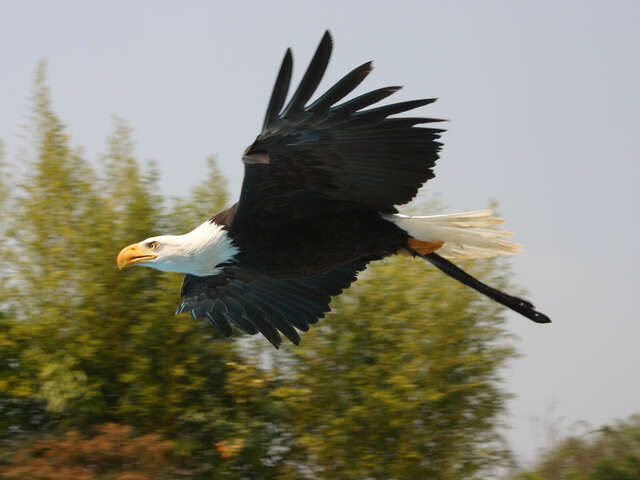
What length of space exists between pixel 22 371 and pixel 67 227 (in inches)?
60.3

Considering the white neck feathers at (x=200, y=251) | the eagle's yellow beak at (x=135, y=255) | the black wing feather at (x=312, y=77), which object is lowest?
the eagle's yellow beak at (x=135, y=255)

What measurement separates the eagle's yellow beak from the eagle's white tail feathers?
5.27ft

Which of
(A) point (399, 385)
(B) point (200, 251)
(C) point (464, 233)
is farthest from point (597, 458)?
(B) point (200, 251)

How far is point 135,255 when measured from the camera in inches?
202

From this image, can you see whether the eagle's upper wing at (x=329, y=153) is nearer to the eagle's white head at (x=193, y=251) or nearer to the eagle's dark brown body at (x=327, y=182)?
the eagle's dark brown body at (x=327, y=182)

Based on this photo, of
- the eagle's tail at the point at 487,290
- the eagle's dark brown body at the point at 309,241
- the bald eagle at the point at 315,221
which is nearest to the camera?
the bald eagle at the point at 315,221

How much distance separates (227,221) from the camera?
4875 millimetres

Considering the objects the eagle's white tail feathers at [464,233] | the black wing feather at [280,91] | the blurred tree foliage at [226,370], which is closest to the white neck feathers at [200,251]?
the black wing feather at [280,91]

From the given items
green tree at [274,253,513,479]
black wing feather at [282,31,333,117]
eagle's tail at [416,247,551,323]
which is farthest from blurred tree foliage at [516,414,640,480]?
black wing feather at [282,31,333,117]

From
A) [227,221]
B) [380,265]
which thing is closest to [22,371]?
[380,265]

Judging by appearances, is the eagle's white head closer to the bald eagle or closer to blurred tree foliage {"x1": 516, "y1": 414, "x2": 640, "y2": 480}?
the bald eagle

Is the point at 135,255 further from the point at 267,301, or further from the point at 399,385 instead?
the point at 399,385

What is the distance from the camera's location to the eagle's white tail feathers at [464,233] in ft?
16.9

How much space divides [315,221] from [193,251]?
2.53 feet
